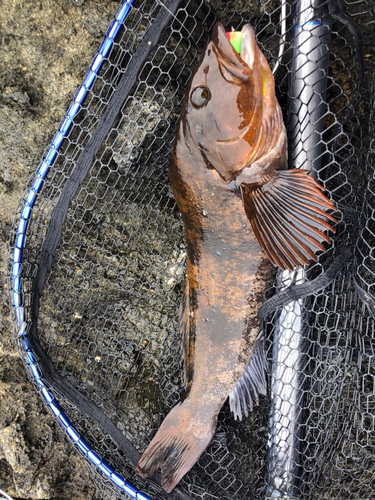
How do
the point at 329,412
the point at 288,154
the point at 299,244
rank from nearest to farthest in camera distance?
1. the point at 299,244
2. the point at 288,154
3. the point at 329,412

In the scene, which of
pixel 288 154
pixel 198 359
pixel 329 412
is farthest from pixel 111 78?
pixel 329 412

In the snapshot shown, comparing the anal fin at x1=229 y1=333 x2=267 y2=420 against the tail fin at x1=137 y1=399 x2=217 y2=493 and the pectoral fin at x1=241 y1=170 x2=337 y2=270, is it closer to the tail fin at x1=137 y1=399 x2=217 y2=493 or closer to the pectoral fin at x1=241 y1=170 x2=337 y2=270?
the tail fin at x1=137 y1=399 x2=217 y2=493

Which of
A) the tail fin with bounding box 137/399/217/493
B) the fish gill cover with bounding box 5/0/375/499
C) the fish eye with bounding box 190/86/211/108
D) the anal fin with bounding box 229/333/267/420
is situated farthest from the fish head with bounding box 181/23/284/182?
the tail fin with bounding box 137/399/217/493

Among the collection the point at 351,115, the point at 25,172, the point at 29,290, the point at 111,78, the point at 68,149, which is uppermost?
the point at 351,115

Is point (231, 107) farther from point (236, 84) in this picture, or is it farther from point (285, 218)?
point (285, 218)

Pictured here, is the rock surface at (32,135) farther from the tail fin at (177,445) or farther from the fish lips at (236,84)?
the fish lips at (236,84)

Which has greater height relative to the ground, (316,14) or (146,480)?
(316,14)

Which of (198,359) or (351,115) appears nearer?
(351,115)

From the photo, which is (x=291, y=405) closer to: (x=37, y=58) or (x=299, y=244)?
(x=299, y=244)
